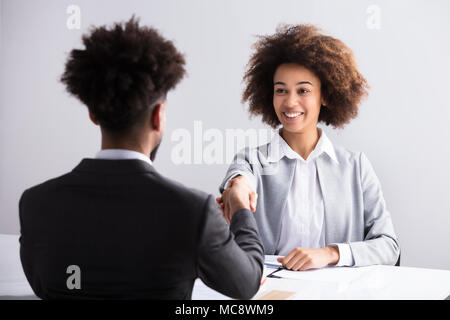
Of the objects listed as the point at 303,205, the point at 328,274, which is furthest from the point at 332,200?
the point at 328,274

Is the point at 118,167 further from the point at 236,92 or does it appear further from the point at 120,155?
the point at 236,92

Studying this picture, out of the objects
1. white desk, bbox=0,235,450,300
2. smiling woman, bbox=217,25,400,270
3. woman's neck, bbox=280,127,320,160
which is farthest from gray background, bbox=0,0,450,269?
white desk, bbox=0,235,450,300

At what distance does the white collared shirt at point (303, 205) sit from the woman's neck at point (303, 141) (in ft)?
0.09

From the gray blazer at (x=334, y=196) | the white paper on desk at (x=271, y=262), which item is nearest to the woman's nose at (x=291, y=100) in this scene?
the gray blazer at (x=334, y=196)

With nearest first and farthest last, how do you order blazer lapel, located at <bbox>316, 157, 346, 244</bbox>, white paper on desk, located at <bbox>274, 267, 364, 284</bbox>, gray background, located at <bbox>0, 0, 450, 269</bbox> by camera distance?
white paper on desk, located at <bbox>274, 267, 364, 284</bbox> < blazer lapel, located at <bbox>316, 157, 346, 244</bbox> < gray background, located at <bbox>0, 0, 450, 269</bbox>

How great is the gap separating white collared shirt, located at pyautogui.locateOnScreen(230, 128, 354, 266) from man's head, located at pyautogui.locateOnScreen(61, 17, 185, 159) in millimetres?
1045

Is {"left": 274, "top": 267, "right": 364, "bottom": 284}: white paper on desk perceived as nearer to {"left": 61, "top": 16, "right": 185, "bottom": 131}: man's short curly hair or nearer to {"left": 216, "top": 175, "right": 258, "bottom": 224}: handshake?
{"left": 216, "top": 175, "right": 258, "bottom": 224}: handshake

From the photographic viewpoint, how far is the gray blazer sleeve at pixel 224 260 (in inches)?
37.8

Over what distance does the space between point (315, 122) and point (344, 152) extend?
0.61 ft

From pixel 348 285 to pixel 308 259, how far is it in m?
0.19

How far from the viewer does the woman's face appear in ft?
7.06

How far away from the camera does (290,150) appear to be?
86.4 inches

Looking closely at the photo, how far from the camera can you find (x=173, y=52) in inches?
41.5
